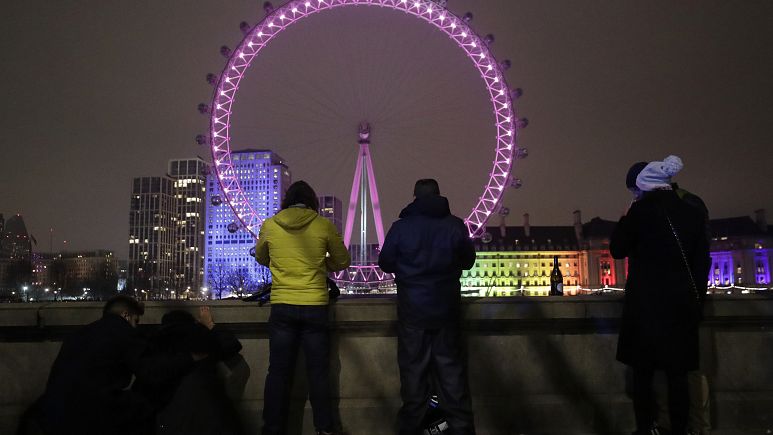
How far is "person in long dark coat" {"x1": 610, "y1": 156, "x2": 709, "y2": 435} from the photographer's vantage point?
527 centimetres

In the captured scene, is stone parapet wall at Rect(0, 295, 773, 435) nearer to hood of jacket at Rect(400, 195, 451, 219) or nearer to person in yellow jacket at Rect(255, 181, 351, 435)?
person in yellow jacket at Rect(255, 181, 351, 435)

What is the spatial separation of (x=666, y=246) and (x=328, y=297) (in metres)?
2.78

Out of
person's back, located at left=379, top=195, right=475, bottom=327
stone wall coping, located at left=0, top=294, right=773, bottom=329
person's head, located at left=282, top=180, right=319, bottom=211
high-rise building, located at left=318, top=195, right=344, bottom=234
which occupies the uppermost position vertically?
high-rise building, located at left=318, top=195, right=344, bottom=234

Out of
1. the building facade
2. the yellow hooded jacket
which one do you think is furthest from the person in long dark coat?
the building facade

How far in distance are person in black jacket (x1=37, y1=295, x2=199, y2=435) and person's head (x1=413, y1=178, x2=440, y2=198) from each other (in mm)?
2431

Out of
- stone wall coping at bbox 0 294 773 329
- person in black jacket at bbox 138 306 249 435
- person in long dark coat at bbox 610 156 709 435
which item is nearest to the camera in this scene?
person in long dark coat at bbox 610 156 709 435

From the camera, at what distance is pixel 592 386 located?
6164mm

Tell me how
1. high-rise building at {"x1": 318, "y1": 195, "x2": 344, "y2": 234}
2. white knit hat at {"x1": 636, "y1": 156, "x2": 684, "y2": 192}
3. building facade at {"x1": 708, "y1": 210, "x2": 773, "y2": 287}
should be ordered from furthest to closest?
1. building facade at {"x1": 708, "y1": 210, "x2": 773, "y2": 287}
2. high-rise building at {"x1": 318, "y1": 195, "x2": 344, "y2": 234}
3. white knit hat at {"x1": 636, "y1": 156, "x2": 684, "y2": 192}

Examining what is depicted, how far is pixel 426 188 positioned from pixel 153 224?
18322 centimetres

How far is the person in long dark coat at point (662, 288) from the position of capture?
207 inches

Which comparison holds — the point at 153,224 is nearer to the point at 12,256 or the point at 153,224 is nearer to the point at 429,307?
the point at 12,256

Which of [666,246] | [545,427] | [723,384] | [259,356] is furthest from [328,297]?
[723,384]

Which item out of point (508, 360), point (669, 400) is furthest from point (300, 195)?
point (669, 400)

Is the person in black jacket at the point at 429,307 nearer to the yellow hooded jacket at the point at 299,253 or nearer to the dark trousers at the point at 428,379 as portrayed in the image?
the dark trousers at the point at 428,379
